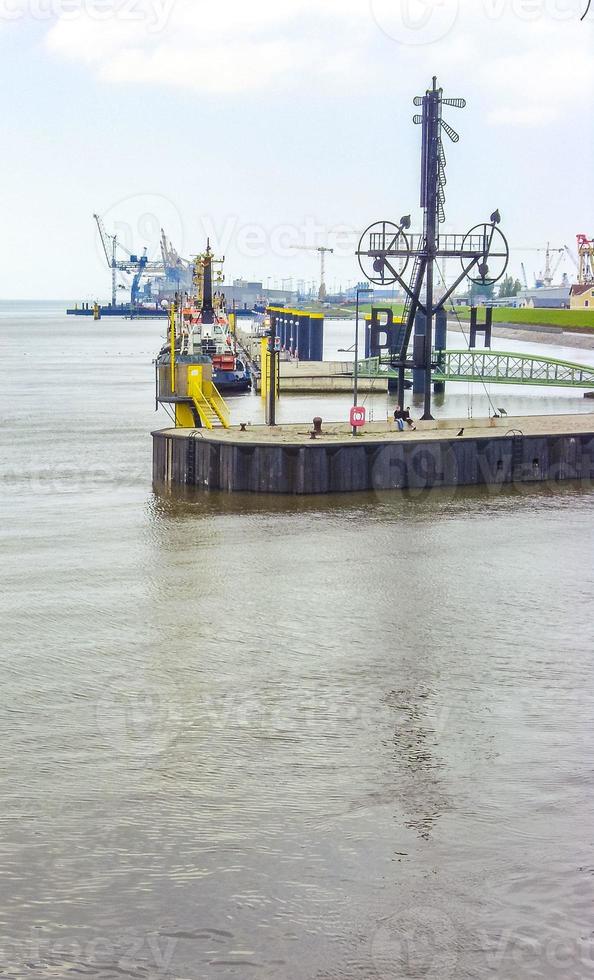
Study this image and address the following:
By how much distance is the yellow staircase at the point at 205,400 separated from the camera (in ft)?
146

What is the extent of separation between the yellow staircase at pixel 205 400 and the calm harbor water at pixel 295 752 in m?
10.1

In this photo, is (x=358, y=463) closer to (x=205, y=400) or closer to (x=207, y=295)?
(x=205, y=400)

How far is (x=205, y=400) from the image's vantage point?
46.0 meters

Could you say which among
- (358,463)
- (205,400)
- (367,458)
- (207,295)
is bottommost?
(358,463)

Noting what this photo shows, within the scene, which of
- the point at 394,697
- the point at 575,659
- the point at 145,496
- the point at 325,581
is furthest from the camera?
the point at 145,496

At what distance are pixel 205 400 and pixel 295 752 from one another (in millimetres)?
28887

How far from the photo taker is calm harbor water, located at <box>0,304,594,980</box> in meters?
13.7

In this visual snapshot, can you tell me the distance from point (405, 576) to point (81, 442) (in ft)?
96.0

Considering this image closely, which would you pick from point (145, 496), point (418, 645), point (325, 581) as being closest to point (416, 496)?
point (145, 496)

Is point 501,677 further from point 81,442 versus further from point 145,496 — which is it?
point 81,442

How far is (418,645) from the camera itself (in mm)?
23734
